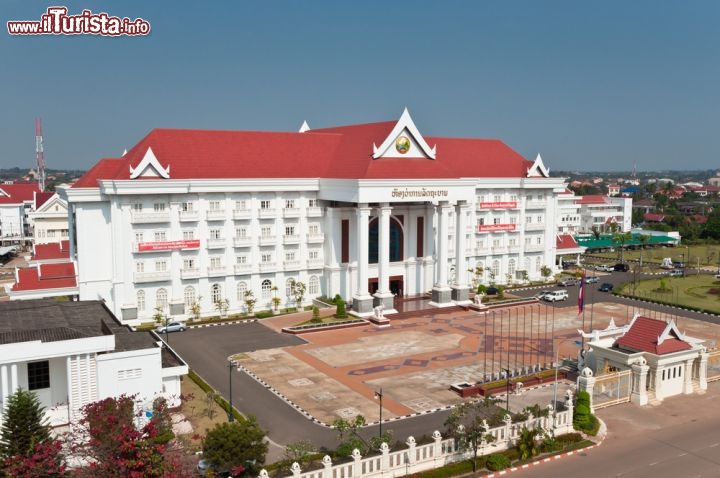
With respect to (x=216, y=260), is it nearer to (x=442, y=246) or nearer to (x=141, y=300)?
(x=141, y=300)

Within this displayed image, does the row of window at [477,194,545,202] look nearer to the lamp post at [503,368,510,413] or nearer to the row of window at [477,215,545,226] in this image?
the row of window at [477,215,545,226]

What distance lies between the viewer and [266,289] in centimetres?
5950

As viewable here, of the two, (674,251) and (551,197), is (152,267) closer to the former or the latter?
(551,197)

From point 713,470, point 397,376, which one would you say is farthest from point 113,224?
point 713,470

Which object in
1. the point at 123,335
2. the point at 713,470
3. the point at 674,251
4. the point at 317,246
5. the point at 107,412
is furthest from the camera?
the point at 674,251

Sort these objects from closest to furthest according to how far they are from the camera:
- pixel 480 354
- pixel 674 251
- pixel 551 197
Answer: pixel 480 354
pixel 551 197
pixel 674 251

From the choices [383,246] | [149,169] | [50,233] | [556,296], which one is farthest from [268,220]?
[50,233]

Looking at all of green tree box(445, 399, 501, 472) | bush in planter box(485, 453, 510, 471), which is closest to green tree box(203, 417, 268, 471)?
green tree box(445, 399, 501, 472)

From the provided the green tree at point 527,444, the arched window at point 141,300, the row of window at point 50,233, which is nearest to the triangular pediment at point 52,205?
the row of window at point 50,233

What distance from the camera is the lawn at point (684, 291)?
211 feet

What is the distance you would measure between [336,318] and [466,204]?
671 inches

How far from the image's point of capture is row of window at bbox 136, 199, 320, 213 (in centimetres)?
5341

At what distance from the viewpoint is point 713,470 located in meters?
28.0

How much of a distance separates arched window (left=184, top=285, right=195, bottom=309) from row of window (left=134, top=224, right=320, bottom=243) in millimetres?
4358
